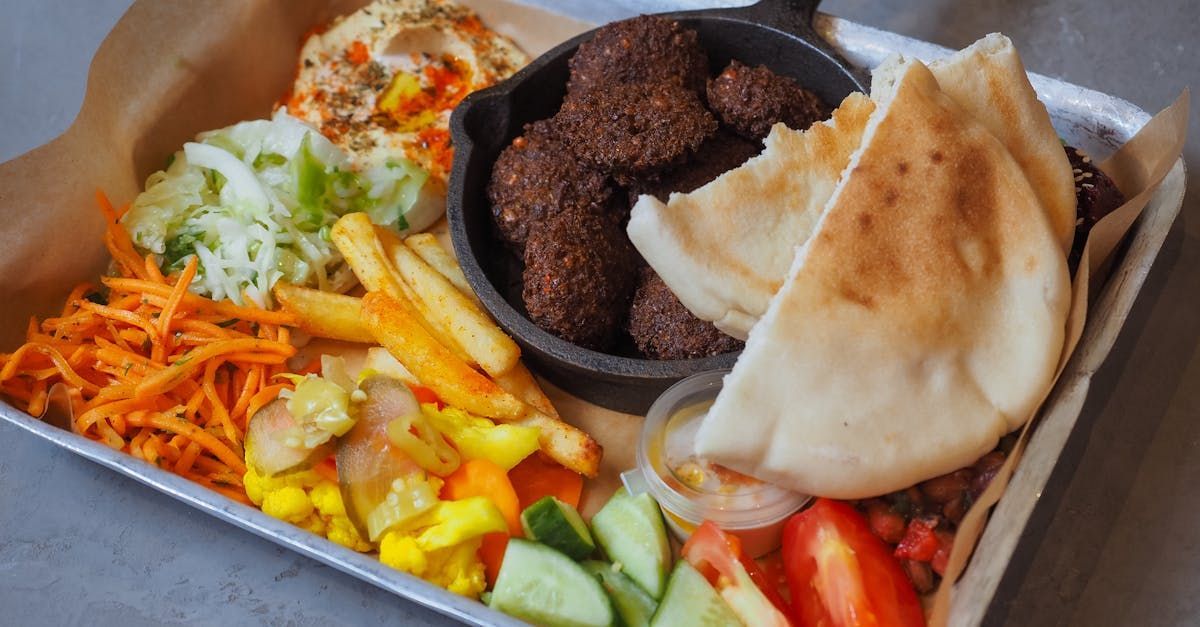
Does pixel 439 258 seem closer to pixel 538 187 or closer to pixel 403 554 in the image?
pixel 538 187

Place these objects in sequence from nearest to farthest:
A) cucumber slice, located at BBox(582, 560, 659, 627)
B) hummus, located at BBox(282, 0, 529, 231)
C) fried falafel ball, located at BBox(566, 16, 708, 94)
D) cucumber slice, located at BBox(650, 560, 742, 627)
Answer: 1. cucumber slice, located at BBox(650, 560, 742, 627)
2. cucumber slice, located at BBox(582, 560, 659, 627)
3. fried falafel ball, located at BBox(566, 16, 708, 94)
4. hummus, located at BBox(282, 0, 529, 231)

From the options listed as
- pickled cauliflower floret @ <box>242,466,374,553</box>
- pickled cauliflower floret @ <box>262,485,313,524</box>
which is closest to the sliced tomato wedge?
pickled cauliflower floret @ <box>242,466,374,553</box>

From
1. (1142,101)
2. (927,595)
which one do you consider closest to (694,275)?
(927,595)

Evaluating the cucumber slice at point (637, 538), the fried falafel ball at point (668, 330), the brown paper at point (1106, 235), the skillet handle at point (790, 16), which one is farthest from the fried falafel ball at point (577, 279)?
the brown paper at point (1106, 235)

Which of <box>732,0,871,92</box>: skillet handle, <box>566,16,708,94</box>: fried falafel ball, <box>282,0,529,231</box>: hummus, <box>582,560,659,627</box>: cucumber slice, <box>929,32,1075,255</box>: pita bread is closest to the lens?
<box>582,560,659,627</box>: cucumber slice

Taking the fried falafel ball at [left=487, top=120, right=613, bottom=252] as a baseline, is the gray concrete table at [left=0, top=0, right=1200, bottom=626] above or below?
below

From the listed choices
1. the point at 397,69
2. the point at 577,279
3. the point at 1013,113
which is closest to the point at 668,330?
the point at 577,279

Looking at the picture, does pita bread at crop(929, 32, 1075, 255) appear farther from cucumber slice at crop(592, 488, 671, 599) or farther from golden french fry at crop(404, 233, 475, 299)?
golden french fry at crop(404, 233, 475, 299)
